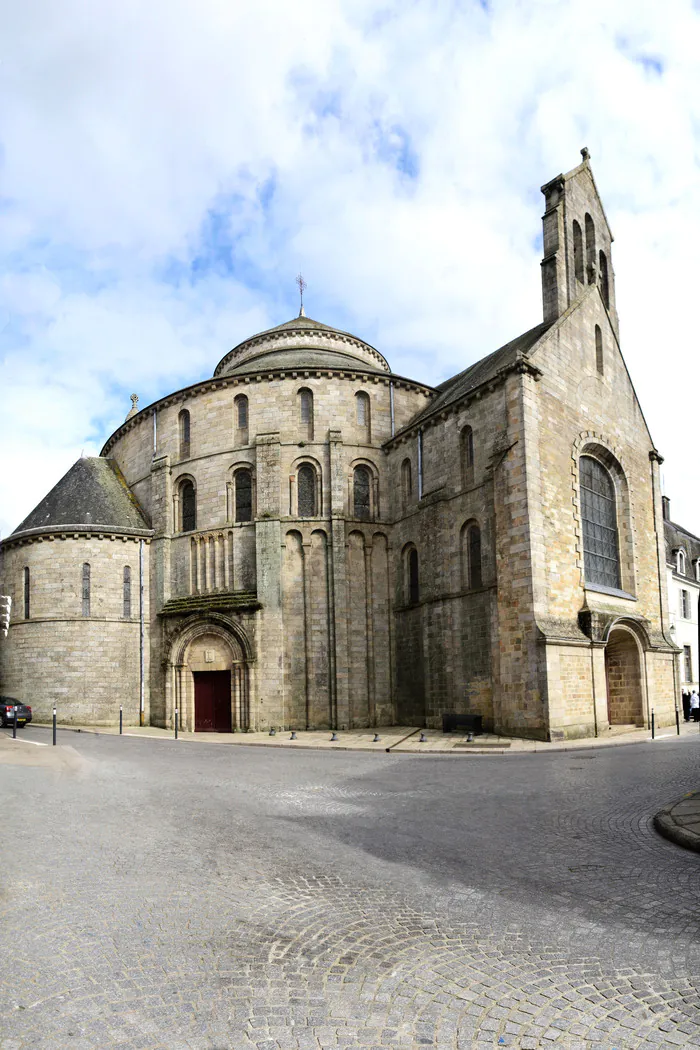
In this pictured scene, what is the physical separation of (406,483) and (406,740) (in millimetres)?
10795

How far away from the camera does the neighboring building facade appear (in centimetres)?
4078

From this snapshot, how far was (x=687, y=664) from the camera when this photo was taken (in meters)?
41.4

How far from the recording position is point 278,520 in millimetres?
29375

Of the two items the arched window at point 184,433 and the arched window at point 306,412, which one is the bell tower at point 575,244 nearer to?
the arched window at point 306,412

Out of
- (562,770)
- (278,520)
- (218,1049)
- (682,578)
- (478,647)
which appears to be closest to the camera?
(218,1049)

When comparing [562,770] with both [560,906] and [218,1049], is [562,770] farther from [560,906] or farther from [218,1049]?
[218,1049]

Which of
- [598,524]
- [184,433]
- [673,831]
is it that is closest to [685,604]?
[598,524]

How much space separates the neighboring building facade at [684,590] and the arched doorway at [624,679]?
13337mm

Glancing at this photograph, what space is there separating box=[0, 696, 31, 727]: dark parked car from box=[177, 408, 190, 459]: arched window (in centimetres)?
1195

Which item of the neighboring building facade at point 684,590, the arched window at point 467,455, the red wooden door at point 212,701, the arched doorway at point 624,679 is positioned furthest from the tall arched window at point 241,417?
the neighboring building facade at point 684,590

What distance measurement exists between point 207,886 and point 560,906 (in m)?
3.04

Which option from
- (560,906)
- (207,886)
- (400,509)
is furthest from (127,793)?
(400,509)

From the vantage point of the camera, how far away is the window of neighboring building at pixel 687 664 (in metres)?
41.1

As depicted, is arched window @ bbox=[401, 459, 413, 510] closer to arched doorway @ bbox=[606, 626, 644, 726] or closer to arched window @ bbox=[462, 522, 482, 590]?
arched window @ bbox=[462, 522, 482, 590]
